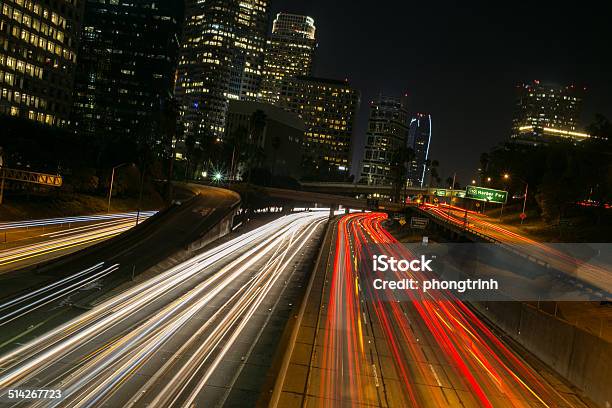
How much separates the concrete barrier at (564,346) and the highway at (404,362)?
0.74m

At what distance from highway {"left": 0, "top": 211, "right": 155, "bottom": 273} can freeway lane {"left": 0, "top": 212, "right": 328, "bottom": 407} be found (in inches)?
468

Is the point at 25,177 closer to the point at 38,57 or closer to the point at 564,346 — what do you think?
the point at 564,346

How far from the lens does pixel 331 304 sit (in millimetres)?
33812

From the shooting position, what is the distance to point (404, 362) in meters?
23.7

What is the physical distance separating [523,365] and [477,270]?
76.4 ft

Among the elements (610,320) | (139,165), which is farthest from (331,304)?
(139,165)

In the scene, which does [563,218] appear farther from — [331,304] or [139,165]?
[139,165]

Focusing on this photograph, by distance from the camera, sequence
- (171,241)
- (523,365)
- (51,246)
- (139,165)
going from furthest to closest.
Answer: (139,165) < (171,241) < (51,246) < (523,365)

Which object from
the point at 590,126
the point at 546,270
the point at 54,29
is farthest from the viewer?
the point at 54,29

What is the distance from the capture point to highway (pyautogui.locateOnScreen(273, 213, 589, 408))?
19203mm

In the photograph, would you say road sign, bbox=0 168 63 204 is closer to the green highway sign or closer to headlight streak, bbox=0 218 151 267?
headlight streak, bbox=0 218 151 267

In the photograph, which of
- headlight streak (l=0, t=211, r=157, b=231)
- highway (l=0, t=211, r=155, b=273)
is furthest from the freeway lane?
headlight streak (l=0, t=211, r=157, b=231)

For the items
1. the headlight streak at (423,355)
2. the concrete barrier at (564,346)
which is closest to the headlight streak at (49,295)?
the headlight streak at (423,355)

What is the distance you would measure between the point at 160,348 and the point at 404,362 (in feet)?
36.3
